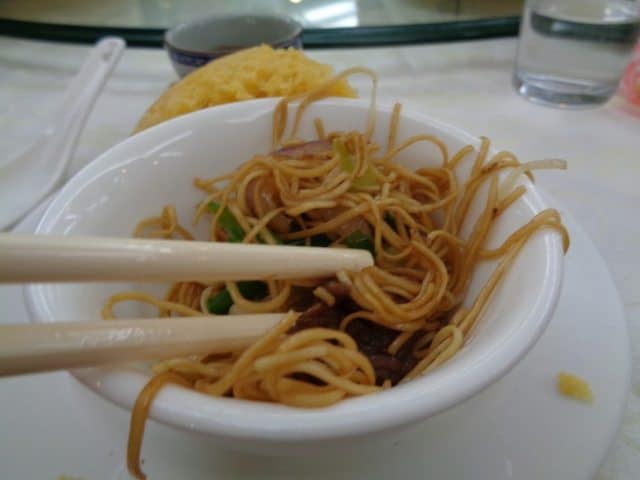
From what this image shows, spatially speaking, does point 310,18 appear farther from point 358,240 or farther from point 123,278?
point 123,278

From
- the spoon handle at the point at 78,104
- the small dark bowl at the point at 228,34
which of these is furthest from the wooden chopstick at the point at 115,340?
the small dark bowl at the point at 228,34

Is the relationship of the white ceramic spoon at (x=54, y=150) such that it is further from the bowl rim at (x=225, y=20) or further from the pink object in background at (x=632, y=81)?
the pink object in background at (x=632, y=81)

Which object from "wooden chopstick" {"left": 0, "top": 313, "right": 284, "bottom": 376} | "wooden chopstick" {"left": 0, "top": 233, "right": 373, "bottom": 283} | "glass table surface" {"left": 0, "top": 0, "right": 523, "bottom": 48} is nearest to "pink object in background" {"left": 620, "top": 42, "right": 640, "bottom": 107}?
"glass table surface" {"left": 0, "top": 0, "right": 523, "bottom": 48}

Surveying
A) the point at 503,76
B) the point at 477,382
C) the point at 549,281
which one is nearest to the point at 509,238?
the point at 549,281

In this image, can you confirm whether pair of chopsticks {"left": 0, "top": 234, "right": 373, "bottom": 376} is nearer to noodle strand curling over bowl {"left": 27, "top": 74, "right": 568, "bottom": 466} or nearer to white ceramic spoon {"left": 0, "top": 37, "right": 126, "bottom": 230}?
noodle strand curling over bowl {"left": 27, "top": 74, "right": 568, "bottom": 466}

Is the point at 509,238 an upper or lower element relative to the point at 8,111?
upper

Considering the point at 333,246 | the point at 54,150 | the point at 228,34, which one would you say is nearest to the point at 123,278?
the point at 333,246

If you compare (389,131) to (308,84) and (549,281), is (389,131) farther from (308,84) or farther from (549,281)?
(549,281)
